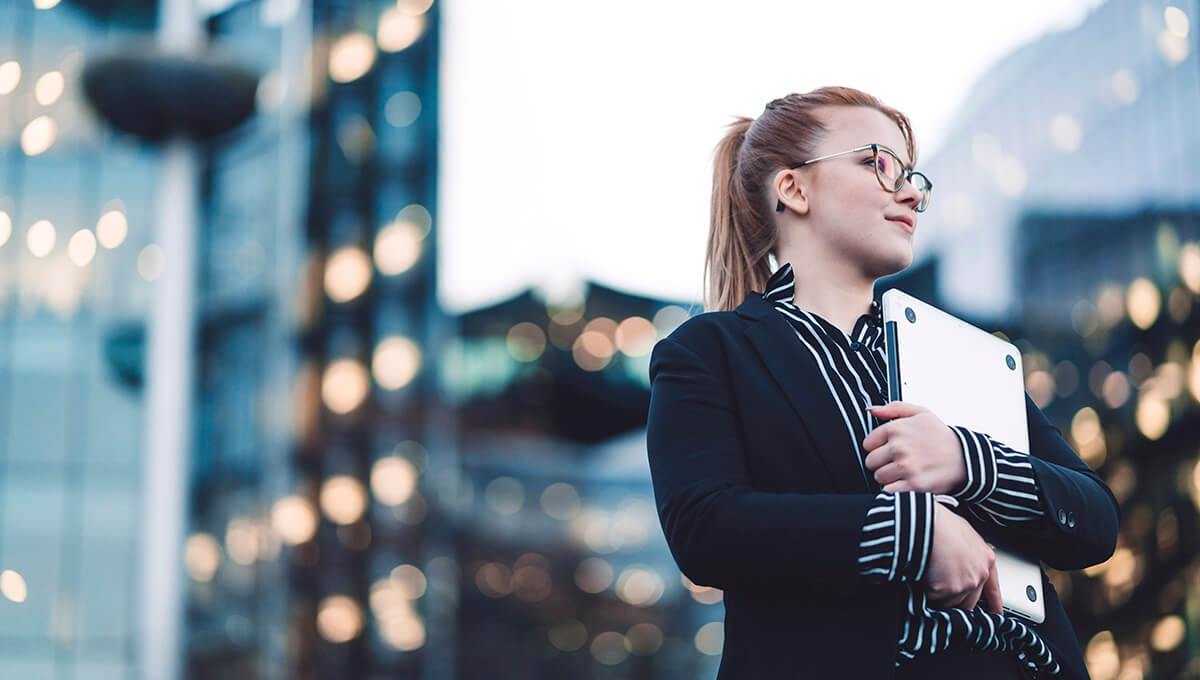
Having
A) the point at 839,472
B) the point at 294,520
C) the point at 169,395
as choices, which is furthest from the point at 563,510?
the point at 839,472

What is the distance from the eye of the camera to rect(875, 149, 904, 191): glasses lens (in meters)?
2.09

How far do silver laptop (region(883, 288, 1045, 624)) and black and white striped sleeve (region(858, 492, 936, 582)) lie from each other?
220mm

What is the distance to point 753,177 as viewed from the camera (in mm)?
2311

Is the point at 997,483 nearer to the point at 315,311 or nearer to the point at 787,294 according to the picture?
the point at 787,294

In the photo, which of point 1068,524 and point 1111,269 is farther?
point 1111,269

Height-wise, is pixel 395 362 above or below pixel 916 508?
above

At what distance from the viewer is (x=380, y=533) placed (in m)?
30.1

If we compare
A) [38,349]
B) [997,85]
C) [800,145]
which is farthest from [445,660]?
[800,145]

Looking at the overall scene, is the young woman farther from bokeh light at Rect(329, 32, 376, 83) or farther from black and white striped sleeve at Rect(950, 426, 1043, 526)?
bokeh light at Rect(329, 32, 376, 83)

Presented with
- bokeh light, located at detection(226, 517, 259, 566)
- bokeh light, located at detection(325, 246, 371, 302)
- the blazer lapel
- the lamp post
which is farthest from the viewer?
bokeh light, located at detection(325, 246, 371, 302)

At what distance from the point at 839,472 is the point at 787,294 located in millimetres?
424

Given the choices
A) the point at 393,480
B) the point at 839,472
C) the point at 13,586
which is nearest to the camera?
the point at 839,472

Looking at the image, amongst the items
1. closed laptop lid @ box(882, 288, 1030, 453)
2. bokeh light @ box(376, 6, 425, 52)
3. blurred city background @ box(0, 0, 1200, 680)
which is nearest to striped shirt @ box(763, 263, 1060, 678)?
closed laptop lid @ box(882, 288, 1030, 453)

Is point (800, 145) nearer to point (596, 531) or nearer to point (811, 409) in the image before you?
point (811, 409)
